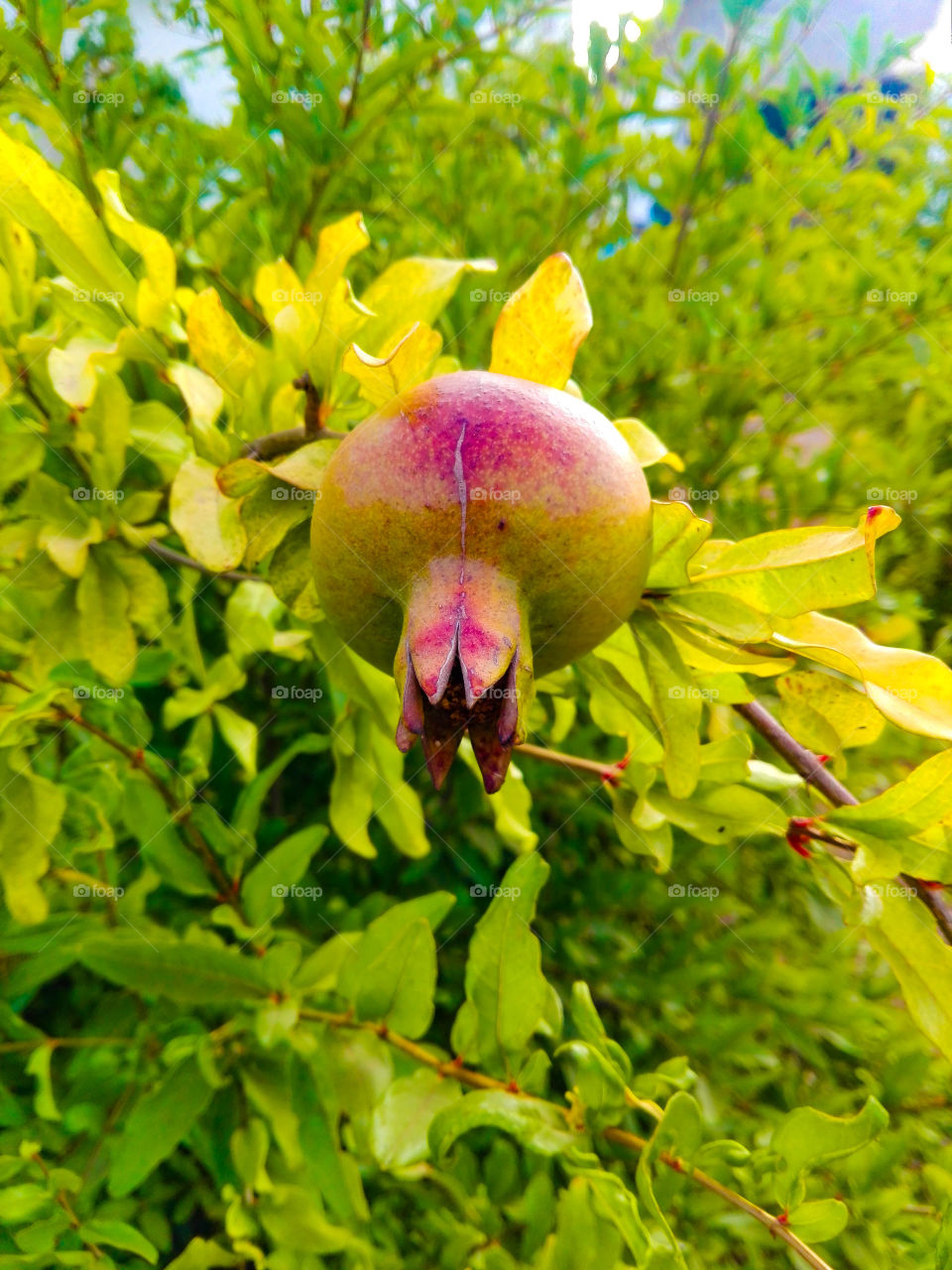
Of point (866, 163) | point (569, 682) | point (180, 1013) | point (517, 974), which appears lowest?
point (180, 1013)

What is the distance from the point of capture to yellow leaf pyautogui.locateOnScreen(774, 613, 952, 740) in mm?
365

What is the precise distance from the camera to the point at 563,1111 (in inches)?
20.1

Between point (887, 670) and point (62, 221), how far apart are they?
0.53 meters

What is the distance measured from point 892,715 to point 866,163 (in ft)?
3.52

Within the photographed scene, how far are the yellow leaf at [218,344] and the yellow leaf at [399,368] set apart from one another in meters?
0.16

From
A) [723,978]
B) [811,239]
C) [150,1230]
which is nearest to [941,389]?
[811,239]

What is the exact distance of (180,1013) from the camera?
25.8 inches

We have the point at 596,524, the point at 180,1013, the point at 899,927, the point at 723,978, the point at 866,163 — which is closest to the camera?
the point at 596,524

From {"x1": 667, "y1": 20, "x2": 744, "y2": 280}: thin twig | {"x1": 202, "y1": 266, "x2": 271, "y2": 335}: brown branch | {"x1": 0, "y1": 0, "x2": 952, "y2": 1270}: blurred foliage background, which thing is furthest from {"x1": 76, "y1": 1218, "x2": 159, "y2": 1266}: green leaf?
{"x1": 667, "y1": 20, "x2": 744, "y2": 280}: thin twig

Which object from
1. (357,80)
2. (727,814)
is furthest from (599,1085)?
(357,80)

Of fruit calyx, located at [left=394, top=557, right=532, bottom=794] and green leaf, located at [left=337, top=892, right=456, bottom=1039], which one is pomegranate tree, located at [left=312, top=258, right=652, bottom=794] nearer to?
fruit calyx, located at [left=394, top=557, right=532, bottom=794]

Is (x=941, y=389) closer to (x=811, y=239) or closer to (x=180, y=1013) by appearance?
(x=811, y=239)

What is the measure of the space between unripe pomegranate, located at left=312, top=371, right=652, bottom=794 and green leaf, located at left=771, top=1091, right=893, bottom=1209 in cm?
29

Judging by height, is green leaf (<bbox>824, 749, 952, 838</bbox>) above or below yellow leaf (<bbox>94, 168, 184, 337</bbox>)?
below
